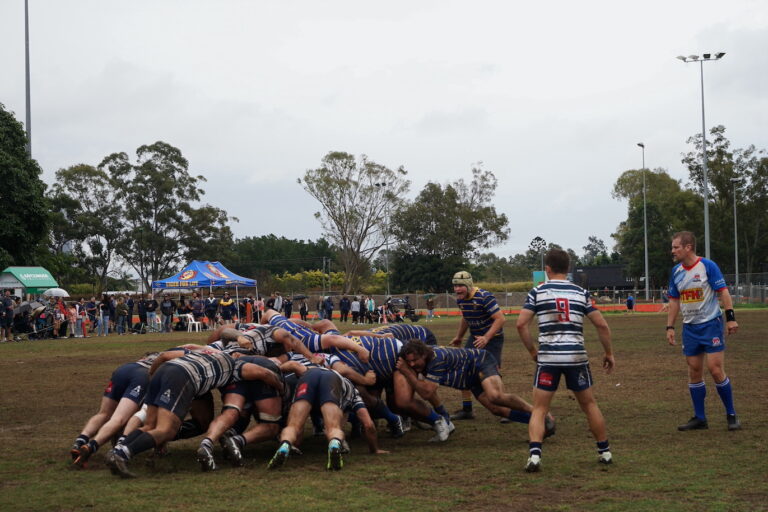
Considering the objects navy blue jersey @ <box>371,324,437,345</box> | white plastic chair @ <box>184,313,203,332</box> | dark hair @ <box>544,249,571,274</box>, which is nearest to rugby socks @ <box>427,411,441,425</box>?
navy blue jersey @ <box>371,324,437,345</box>

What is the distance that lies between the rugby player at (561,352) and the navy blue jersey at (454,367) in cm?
170

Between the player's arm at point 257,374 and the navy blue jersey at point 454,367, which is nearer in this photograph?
the player's arm at point 257,374

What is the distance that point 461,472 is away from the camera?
A: 280 inches

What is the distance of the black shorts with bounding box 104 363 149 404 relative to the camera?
7.93m

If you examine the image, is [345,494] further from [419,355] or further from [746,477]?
[746,477]

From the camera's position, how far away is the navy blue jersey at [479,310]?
9.98m

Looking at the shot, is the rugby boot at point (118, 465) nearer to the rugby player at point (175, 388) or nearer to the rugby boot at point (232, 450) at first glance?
the rugby player at point (175, 388)

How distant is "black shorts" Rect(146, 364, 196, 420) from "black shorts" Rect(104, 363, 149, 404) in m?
0.64

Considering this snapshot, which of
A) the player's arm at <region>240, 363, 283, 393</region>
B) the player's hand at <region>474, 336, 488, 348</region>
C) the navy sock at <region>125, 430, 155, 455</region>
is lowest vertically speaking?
the navy sock at <region>125, 430, 155, 455</region>

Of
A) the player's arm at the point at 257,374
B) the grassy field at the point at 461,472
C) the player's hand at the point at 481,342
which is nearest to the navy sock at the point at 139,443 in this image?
the grassy field at the point at 461,472

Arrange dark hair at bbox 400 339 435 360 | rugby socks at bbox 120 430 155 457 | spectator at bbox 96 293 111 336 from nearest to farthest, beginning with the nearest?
rugby socks at bbox 120 430 155 457 < dark hair at bbox 400 339 435 360 < spectator at bbox 96 293 111 336

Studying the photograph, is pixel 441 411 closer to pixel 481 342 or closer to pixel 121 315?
pixel 481 342

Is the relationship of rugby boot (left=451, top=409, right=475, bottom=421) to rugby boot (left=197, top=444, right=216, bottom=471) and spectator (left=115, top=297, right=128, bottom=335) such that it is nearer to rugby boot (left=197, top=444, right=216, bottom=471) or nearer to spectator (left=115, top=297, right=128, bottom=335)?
rugby boot (left=197, top=444, right=216, bottom=471)

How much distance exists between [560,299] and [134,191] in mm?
66531
